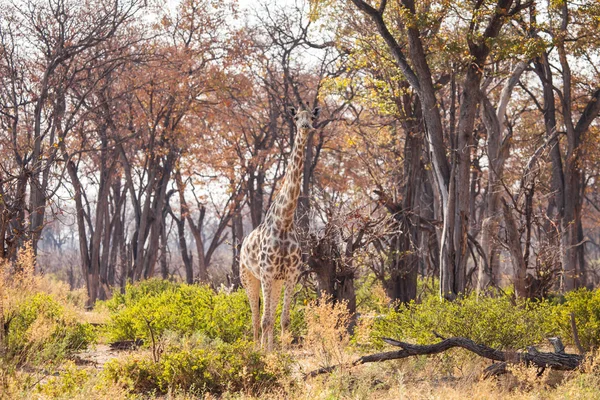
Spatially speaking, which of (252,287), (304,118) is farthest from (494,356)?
(252,287)

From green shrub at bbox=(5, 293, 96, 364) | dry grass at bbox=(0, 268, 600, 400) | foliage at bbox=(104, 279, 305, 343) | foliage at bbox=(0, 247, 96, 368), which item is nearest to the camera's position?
dry grass at bbox=(0, 268, 600, 400)

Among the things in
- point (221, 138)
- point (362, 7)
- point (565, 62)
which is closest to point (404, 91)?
point (362, 7)

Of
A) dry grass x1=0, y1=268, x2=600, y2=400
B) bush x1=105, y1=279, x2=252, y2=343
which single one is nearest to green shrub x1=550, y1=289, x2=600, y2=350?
dry grass x1=0, y1=268, x2=600, y2=400

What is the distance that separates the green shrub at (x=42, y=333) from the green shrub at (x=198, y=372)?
41.1 inches

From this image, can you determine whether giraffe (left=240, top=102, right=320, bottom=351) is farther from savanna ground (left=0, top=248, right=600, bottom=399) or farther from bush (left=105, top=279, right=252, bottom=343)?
bush (left=105, top=279, right=252, bottom=343)

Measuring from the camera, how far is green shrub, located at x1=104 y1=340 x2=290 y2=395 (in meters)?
8.11

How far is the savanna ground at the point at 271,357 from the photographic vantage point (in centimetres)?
736

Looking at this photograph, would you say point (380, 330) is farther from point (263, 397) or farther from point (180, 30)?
point (180, 30)

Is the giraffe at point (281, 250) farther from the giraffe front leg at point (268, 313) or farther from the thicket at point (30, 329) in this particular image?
the thicket at point (30, 329)

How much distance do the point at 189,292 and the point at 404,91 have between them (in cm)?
640

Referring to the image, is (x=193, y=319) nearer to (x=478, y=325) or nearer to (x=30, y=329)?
(x=30, y=329)

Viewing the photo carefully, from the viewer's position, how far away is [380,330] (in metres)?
10.8

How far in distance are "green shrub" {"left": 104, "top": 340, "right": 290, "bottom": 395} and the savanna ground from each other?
0.04 ft

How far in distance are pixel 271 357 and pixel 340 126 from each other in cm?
1921
